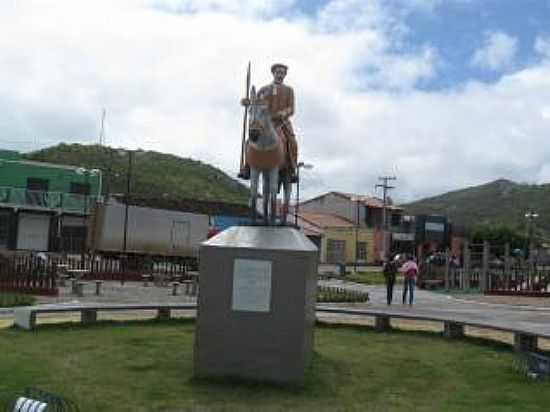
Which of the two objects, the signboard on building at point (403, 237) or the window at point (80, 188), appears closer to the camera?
the window at point (80, 188)

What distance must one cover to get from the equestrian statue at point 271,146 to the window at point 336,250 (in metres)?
68.3

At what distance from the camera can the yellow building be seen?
80938mm

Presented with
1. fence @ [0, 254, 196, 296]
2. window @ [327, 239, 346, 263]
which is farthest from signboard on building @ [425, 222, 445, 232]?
fence @ [0, 254, 196, 296]

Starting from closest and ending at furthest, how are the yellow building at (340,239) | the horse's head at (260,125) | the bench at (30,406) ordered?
the bench at (30,406) → the horse's head at (260,125) → the yellow building at (340,239)

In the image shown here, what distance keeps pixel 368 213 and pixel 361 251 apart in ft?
20.6

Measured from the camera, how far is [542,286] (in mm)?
41094

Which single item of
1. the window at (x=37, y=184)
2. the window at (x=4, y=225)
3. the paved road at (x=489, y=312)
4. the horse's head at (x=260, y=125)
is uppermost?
the window at (x=37, y=184)

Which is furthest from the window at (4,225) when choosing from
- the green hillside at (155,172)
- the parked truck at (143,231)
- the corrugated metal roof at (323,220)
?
the corrugated metal roof at (323,220)

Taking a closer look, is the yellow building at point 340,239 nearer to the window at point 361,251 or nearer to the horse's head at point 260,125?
the window at point 361,251

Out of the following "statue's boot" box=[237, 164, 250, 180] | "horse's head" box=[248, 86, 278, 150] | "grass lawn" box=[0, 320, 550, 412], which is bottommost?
"grass lawn" box=[0, 320, 550, 412]

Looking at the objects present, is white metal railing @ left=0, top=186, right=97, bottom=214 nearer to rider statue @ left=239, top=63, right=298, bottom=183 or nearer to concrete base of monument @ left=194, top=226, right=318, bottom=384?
rider statue @ left=239, top=63, right=298, bottom=183

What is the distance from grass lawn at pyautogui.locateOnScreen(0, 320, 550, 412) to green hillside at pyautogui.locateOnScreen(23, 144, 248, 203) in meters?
73.7

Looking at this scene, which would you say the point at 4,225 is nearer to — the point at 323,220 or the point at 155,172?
the point at 323,220

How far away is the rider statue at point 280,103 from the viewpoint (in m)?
12.9
